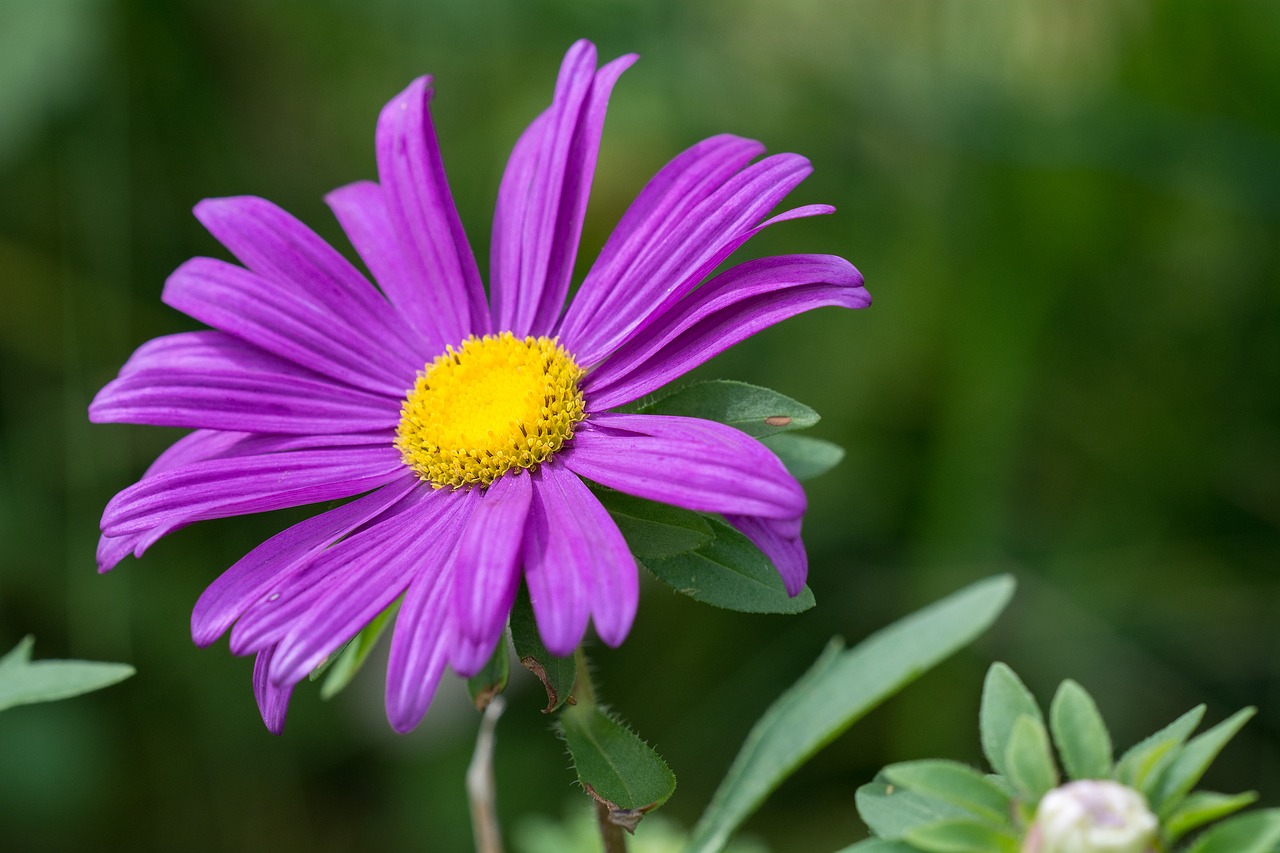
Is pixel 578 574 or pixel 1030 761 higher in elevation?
pixel 578 574

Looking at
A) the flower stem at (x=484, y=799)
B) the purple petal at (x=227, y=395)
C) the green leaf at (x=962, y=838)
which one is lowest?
the flower stem at (x=484, y=799)

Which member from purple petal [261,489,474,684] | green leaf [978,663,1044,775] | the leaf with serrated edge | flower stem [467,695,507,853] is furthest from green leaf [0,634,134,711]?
the leaf with serrated edge

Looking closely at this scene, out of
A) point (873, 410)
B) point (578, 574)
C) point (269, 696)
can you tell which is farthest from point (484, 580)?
point (873, 410)

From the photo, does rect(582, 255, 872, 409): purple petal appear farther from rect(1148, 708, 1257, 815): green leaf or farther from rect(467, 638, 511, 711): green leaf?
rect(1148, 708, 1257, 815): green leaf

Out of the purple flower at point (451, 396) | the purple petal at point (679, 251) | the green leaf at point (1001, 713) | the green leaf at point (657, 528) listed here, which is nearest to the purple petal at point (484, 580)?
the purple flower at point (451, 396)

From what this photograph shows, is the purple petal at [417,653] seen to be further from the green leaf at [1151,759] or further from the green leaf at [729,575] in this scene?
the green leaf at [1151,759]

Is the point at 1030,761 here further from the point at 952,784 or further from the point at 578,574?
the point at 578,574
